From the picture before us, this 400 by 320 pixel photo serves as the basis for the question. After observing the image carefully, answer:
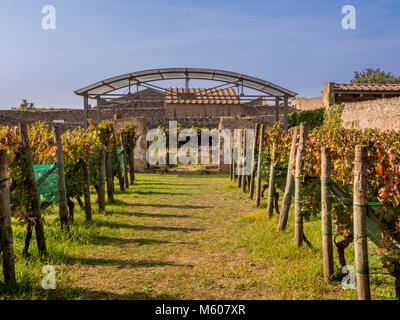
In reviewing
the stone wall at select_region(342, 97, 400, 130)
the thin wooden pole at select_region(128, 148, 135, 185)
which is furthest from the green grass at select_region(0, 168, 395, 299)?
the stone wall at select_region(342, 97, 400, 130)

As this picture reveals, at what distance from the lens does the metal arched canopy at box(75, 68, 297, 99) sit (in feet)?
61.8

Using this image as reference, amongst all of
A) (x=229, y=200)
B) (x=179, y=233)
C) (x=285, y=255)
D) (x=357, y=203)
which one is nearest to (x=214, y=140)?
(x=229, y=200)

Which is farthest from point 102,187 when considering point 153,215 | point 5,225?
point 5,225

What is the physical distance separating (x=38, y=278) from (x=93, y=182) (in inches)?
180

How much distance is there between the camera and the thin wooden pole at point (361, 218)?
3.58m

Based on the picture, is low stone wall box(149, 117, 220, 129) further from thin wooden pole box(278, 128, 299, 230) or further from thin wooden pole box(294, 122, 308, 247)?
thin wooden pole box(294, 122, 308, 247)

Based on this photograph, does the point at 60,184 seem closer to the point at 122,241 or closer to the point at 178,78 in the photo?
the point at 122,241

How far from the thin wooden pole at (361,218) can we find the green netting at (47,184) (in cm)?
490

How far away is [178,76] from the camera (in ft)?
65.2

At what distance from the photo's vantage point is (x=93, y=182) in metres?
8.98

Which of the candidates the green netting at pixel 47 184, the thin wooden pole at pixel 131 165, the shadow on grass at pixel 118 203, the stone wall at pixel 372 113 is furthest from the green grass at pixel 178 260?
the stone wall at pixel 372 113

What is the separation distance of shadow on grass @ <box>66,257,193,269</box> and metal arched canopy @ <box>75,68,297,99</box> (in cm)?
1450

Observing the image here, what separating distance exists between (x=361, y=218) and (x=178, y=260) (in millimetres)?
2857

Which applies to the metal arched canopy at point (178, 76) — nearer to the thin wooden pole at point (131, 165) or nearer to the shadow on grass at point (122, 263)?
the thin wooden pole at point (131, 165)
